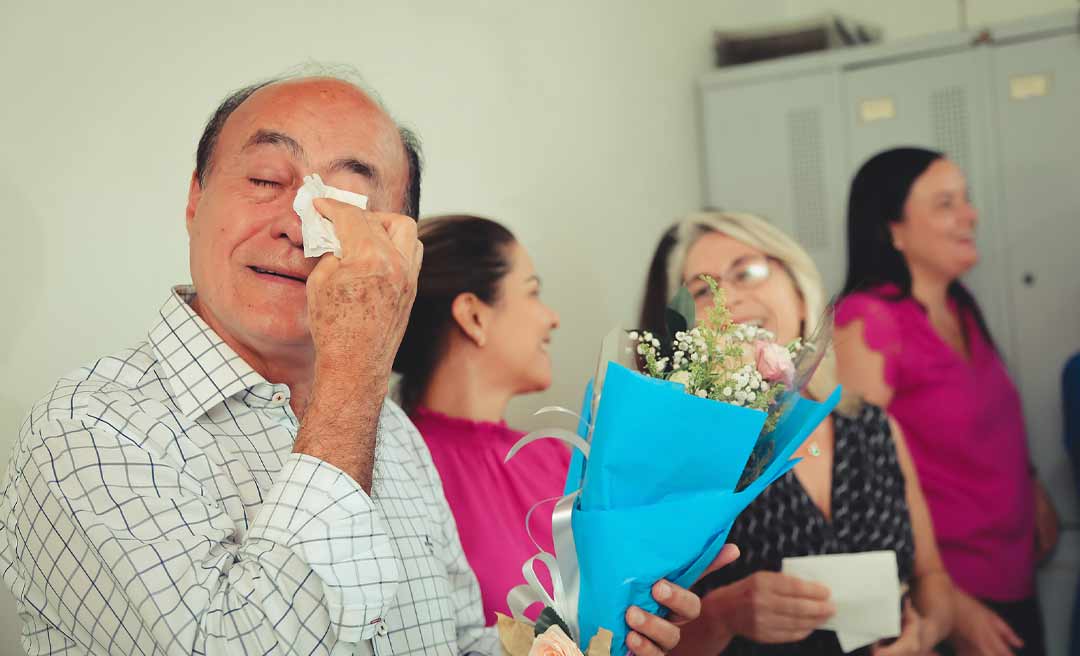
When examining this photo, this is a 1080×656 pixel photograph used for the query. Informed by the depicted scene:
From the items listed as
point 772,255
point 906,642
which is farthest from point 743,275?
point 906,642

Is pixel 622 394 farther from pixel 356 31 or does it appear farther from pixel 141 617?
pixel 356 31

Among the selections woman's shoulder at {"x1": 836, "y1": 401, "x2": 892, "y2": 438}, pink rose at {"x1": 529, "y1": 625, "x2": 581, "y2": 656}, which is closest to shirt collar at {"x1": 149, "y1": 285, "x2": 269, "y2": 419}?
pink rose at {"x1": 529, "y1": 625, "x2": 581, "y2": 656}

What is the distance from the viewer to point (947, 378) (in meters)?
2.81

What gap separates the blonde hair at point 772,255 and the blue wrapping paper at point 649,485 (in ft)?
3.06

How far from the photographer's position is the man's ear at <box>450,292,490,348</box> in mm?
1830

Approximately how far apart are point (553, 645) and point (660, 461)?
0.23m

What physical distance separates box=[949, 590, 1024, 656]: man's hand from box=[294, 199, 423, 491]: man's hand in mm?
1913

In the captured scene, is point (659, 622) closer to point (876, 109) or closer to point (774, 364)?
point (774, 364)

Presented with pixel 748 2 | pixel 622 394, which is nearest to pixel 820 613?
pixel 622 394

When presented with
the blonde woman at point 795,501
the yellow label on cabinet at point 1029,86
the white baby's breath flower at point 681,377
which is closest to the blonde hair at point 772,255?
the blonde woman at point 795,501

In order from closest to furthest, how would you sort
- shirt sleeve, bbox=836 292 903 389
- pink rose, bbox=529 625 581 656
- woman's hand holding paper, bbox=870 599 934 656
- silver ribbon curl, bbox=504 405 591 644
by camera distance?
pink rose, bbox=529 625 581 656 → silver ribbon curl, bbox=504 405 591 644 → woman's hand holding paper, bbox=870 599 934 656 → shirt sleeve, bbox=836 292 903 389

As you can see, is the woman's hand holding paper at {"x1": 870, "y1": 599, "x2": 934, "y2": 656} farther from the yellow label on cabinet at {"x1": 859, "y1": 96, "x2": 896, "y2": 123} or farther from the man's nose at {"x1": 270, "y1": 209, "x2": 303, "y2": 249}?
the yellow label on cabinet at {"x1": 859, "y1": 96, "x2": 896, "y2": 123}

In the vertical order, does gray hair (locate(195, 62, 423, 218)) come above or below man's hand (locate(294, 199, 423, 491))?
above

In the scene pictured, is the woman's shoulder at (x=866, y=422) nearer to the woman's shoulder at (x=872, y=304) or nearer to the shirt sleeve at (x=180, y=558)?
the woman's shoulder at (x=872, y=304)
